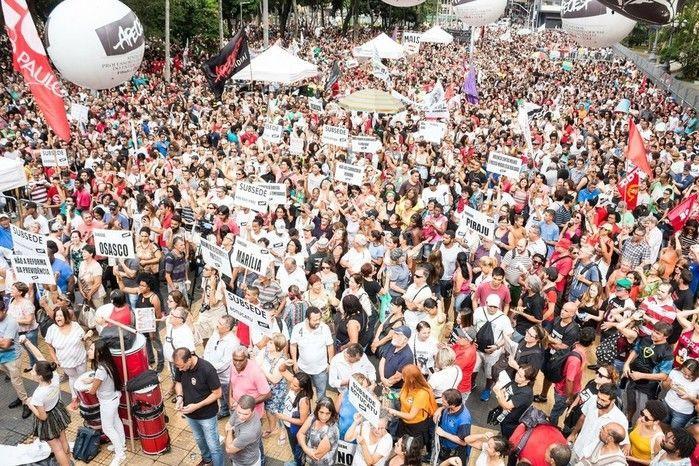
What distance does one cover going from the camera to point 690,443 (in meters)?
4.54

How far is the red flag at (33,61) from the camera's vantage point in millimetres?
9414

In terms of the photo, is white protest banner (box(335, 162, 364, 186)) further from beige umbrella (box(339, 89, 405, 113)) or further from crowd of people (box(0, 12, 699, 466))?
beige umbrella (box(339, 89, 405, 113))

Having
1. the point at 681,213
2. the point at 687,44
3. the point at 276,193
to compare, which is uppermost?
the point at 681,213

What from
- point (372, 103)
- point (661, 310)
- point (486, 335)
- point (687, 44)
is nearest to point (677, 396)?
point (661, 310)

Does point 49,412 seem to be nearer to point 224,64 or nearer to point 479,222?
point 479,222

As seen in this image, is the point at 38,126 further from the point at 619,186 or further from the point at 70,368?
the point at 619,186

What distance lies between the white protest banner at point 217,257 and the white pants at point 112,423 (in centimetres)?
220

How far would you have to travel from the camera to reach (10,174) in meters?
10.2

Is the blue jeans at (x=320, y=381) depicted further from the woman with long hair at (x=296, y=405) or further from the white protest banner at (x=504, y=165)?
the white protest banner at (x=504, y=165)

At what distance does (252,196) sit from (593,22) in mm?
6423

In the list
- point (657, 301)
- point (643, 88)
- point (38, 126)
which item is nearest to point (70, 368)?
point (657, 301)

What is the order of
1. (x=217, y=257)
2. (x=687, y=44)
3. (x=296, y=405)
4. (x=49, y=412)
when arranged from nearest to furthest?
(x=296, y=405) → (x=49, y=412) → (x=217, y=257) → (x=687, y=44)

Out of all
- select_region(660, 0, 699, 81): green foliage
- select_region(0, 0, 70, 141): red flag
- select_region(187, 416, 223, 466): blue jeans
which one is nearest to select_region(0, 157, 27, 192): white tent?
select_region(0, 0, 70, 141): red flag

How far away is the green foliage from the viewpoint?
115 feet
